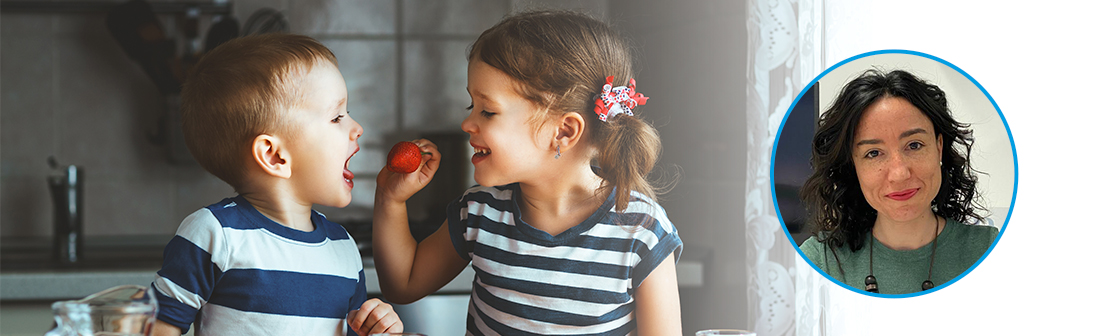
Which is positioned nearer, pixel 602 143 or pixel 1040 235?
pixel 602 143

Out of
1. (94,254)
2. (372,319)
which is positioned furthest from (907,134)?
(94,254)

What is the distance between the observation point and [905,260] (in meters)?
0.78

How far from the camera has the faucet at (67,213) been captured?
1228 mm

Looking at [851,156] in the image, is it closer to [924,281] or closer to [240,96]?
[924,281]

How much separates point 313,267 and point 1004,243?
2.53 feet

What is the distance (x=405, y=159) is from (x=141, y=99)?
107cm

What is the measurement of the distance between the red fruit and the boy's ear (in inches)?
3.5

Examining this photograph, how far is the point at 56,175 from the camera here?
1376 mm

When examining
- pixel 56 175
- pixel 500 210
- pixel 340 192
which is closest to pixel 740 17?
pixel 500 210

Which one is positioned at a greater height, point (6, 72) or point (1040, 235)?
point (6, 72)

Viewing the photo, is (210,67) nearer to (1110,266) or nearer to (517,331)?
(517,331)

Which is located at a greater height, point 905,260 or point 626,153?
point 626,153

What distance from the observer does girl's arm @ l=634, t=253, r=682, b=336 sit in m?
0.63

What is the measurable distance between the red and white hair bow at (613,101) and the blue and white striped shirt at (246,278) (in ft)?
0.80
